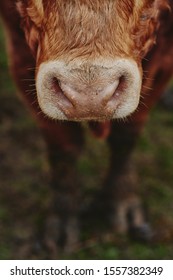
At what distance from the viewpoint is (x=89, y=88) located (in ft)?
9.20

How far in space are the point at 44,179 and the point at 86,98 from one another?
94.3 inches

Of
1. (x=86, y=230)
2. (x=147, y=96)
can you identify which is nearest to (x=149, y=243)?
(x=86, y=230)

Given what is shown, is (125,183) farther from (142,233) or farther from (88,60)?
(88,60)

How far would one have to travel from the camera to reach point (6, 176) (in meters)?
5.23

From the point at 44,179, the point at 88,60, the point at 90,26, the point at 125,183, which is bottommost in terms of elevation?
the point at 44,179

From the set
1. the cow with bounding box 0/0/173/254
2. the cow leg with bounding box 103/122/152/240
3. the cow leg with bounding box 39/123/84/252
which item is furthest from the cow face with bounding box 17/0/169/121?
the cow leg with bounding box 103/122/152/240

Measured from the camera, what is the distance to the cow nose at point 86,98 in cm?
281

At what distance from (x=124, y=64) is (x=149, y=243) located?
6.55 feet

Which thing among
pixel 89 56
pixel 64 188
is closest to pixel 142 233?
pixel 64 188

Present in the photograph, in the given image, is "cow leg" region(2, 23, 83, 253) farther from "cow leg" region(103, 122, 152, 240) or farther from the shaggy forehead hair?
the shaggy forehead hair

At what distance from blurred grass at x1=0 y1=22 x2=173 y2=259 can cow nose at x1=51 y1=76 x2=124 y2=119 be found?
5.70 feet
